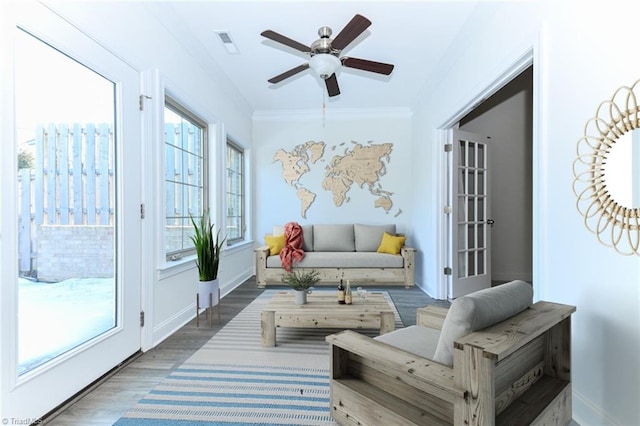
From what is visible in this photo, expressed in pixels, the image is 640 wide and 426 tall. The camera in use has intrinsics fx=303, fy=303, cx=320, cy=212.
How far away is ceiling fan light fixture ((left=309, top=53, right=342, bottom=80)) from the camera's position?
86.4 inches

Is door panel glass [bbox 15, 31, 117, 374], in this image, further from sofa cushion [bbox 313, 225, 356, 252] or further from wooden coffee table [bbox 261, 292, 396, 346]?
sofa cushion [bbox 313, 225, 356, 252]

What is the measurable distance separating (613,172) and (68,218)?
2.63 m

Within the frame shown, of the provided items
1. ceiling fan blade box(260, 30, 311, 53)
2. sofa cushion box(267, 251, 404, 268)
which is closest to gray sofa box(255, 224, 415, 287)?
sofa cushion box(267, 251, 404, 268)

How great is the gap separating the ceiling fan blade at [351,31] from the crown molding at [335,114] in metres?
2.60

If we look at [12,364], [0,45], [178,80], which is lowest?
[12,364]

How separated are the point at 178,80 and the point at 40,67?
1.27 metres

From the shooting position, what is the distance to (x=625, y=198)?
3.92 feet

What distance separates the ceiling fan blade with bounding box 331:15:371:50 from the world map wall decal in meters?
2.68

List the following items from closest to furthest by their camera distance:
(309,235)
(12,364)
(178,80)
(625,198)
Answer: (625,198) < (12,364) < (178,80) < (309,235)

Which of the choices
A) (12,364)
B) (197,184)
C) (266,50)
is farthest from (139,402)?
(266,50)

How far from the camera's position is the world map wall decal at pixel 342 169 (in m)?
4.80

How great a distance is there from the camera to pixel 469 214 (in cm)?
367

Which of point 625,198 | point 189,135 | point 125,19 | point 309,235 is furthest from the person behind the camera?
point 309,235

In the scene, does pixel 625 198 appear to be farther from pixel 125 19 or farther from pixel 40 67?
pixel 125 19
